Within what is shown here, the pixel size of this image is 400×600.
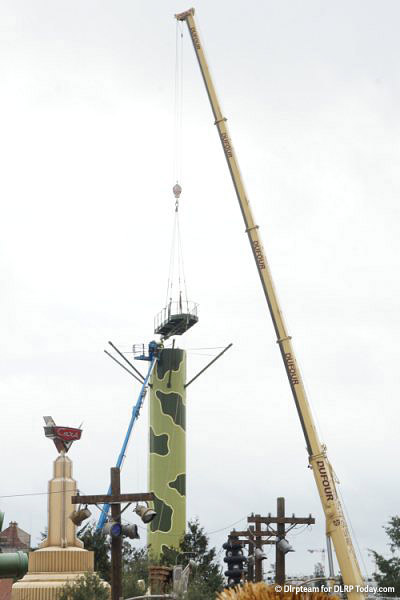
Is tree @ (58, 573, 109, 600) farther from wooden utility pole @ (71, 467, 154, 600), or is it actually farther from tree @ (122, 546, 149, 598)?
wooden utility pole @ (71, 467, 154, 600)

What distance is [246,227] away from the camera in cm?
4781

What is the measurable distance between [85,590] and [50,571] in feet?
15.7

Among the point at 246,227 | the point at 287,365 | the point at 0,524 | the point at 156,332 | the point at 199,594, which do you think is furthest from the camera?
the point at 156,332

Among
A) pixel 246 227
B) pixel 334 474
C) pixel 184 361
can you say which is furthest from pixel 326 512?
pixel 184 361

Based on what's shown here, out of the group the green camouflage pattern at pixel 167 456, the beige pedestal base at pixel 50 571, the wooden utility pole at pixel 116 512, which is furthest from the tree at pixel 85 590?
the green camouflage pattern at pixel 167 456

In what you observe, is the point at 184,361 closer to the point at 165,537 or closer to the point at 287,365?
the point at 165,537

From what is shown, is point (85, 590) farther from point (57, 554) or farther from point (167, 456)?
point (167, 456)

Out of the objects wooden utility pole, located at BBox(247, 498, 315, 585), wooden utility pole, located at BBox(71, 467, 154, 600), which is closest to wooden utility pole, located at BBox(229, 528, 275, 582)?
Result: wooden utility pole, located at BBox(247, 498, 315, 585)

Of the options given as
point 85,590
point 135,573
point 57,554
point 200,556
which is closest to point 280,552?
point 85,590

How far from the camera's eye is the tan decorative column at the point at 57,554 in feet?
133

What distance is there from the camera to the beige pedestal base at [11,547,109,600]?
40.2 metres

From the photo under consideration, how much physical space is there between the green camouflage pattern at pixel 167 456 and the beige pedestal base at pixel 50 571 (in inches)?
1012

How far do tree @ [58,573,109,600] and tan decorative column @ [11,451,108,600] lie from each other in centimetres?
158

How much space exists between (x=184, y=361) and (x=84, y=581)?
1337 inches
